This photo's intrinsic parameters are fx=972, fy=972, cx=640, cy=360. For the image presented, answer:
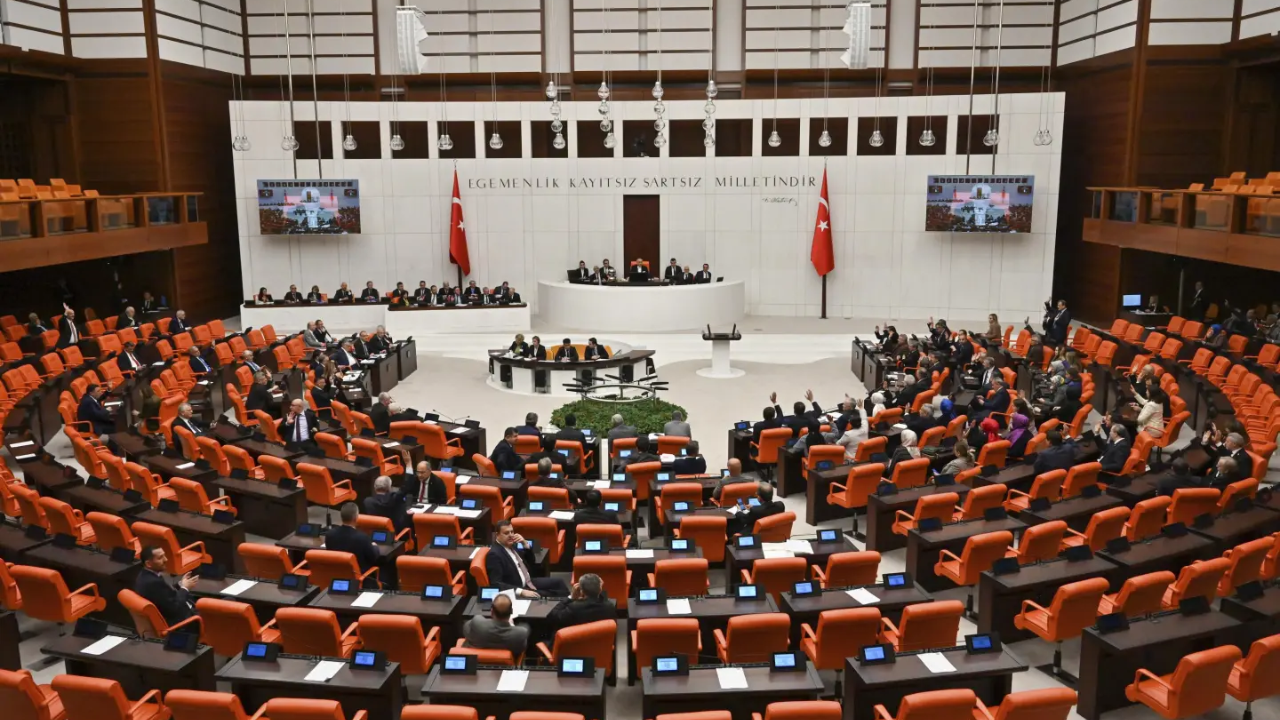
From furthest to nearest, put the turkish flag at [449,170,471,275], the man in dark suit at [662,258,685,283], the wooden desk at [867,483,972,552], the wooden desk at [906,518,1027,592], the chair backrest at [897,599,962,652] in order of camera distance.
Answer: the turkish flag at [449,170,471,275]
the man in dark suit at [662,258,685,283]
the wooden desk at [867,483,972,552]
the wooden desk at [906,518,1027,592]
the chair backrest at [897,599,962,652]

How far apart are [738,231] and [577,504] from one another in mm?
16431

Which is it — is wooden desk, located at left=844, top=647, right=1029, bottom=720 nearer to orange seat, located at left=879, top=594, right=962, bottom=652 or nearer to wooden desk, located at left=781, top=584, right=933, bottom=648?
orange seat, located at left=879, top=594, right=962, bottom=652

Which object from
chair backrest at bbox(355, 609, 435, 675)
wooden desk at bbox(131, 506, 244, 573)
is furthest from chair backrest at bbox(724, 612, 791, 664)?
wooden desk at bbox(131, 506, 244, 573)

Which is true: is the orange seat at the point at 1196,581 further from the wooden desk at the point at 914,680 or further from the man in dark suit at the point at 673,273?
the man in dark suit at the point at 673,273

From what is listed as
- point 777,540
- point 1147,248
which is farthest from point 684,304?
point 777,540

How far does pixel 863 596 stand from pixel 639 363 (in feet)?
42.1

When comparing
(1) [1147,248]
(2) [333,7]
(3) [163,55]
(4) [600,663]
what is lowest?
(4) [600,663]

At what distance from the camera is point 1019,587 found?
25.2 feet

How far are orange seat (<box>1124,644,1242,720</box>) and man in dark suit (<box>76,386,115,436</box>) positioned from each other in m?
12.8

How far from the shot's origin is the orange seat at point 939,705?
18.5 feet

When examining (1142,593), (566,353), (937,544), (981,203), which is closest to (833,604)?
(937,544)

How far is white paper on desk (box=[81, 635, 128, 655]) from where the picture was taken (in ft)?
21.4

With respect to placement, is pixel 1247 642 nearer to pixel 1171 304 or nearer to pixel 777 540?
pixel 777 540

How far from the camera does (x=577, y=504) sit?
10.5 m
